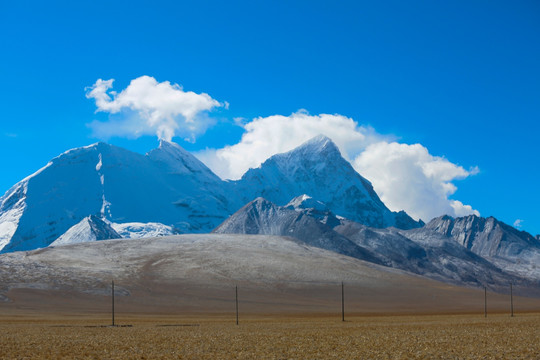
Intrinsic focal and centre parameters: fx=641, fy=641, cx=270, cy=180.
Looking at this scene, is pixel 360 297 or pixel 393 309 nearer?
pixel 393 309

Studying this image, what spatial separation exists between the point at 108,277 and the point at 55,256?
125 ft

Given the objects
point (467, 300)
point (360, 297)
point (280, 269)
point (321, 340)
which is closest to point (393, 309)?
point (360, 297)

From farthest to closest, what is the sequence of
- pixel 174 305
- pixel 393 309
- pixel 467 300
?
pixel 467 300, pixel 393 309, pixel 174 305

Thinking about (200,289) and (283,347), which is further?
(200,289)

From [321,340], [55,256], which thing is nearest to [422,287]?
[55,256]

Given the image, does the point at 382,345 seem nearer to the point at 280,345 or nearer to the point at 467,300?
the point at 280,345

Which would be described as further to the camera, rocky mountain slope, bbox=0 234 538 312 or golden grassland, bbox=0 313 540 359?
rocky mountain slope, bbox=0 234 538 312

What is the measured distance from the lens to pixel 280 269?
194 m

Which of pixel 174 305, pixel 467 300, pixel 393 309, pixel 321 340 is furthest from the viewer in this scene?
pixel 467 300

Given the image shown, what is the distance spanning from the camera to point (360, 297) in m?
169

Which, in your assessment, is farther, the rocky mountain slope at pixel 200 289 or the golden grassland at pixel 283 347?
the rocky mountain slope at pixel 200 289

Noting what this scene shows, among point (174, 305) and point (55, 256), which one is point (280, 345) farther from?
point (55, 256)

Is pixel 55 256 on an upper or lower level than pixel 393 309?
upper

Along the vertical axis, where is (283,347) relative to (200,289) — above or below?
above
